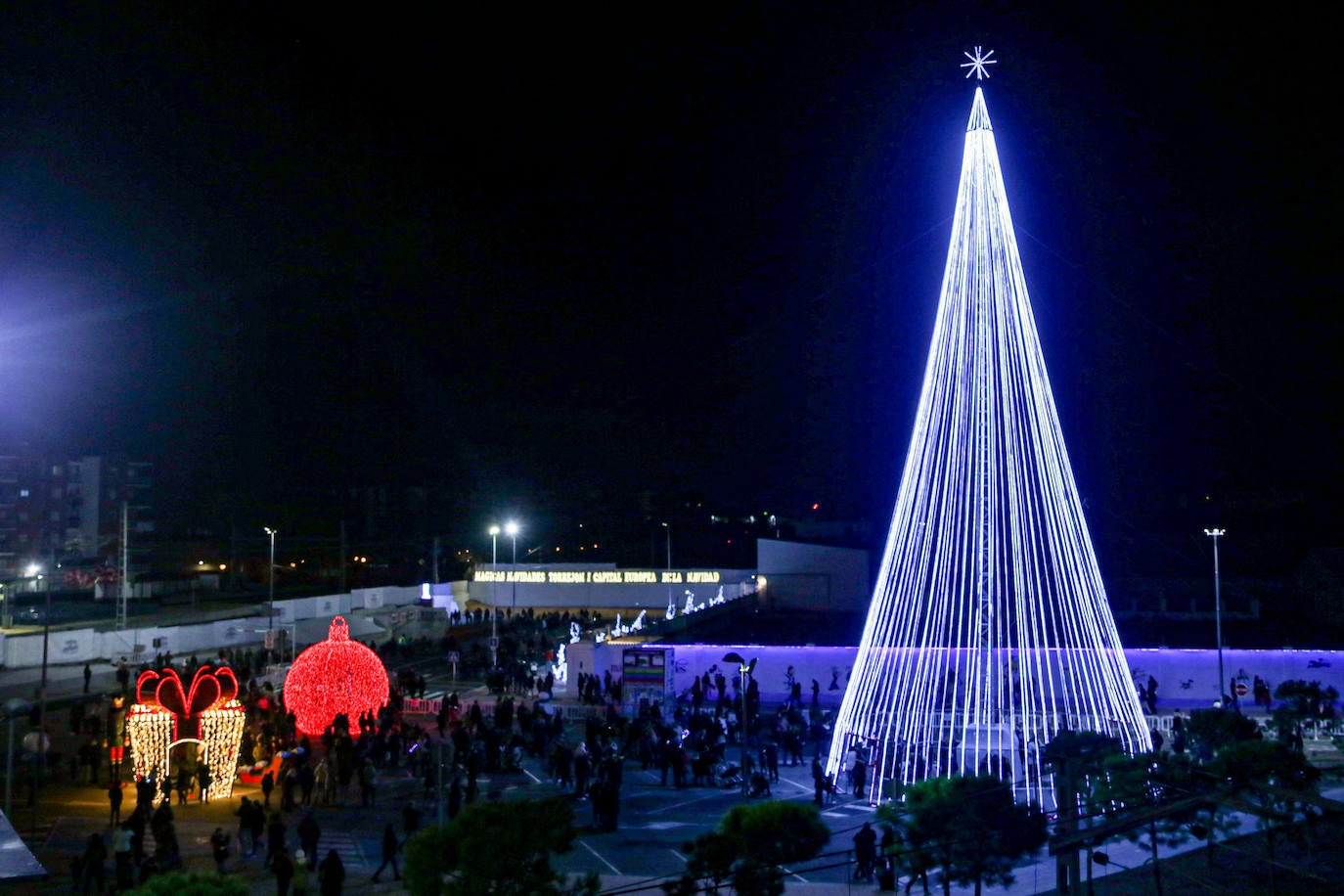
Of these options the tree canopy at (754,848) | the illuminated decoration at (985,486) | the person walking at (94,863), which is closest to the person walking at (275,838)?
the person walking at (94,863)

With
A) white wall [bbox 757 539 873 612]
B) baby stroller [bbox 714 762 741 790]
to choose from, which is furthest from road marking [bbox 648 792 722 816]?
white wall [bbox 757 539 873 612]

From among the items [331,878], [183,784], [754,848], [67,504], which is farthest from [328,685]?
[67,504]

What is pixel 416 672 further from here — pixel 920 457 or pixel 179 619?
pixel 920 457

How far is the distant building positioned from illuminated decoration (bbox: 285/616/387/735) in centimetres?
5782

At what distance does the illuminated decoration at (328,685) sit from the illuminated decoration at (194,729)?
3.27m

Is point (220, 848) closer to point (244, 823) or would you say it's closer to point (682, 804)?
point (244, 823)

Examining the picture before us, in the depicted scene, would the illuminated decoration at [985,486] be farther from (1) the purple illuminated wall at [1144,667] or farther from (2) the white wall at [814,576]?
(2) the white wall at [814,576]

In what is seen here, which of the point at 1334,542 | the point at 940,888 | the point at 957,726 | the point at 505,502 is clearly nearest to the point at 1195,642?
the point at 957,726

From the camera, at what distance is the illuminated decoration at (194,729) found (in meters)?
18.8

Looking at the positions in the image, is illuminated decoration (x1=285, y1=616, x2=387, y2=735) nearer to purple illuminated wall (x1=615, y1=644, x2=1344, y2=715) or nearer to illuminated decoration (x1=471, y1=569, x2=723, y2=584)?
purple illuminated wall (x1=615, y1=644, x2=1344, y2=715)

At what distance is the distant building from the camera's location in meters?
77.8

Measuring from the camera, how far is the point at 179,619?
4141 centimetres

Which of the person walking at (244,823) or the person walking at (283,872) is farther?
the person walking at (244,823)

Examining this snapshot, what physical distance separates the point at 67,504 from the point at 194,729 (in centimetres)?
7148
